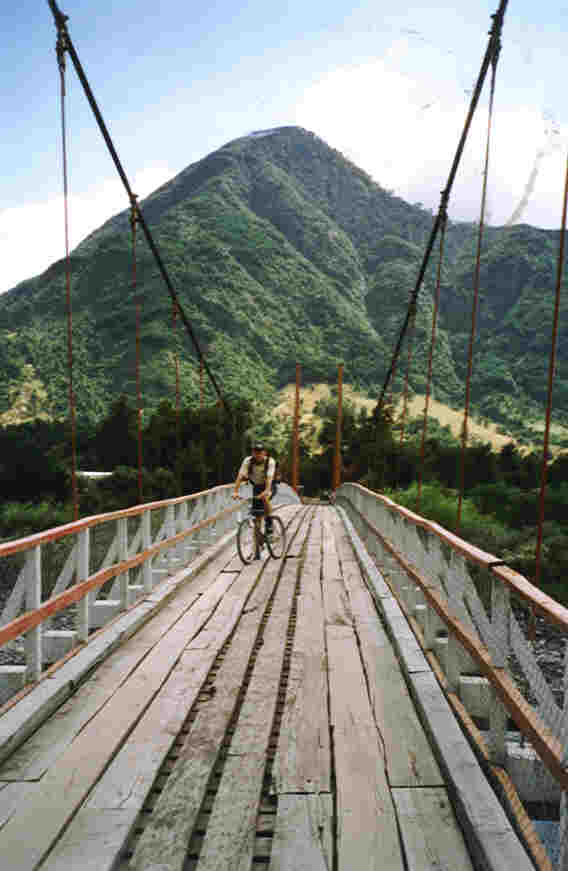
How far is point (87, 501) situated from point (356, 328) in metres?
99.8

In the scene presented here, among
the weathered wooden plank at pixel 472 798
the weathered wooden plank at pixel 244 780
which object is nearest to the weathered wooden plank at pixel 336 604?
the weathered wooden plank at pixel 244 780

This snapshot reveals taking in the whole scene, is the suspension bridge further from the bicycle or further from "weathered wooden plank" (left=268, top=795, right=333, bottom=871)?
the bicycle

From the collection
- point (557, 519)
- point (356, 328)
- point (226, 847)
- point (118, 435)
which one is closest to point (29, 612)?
point (226, 847)

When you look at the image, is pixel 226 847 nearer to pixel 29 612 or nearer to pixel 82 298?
pixel 29 612

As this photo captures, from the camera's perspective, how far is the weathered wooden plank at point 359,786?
274 cm

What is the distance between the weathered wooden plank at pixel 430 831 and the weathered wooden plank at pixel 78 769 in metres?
1.34

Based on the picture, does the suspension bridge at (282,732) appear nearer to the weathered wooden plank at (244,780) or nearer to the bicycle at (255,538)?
the weathered wooden plank at (244,780)

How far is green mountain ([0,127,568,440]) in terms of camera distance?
353 feet

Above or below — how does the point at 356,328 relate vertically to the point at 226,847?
above

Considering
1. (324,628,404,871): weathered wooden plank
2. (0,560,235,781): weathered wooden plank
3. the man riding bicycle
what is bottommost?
(0,560,235,781): weathered wooden plank

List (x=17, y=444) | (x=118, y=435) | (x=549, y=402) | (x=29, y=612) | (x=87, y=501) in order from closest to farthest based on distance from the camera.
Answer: (x=29, y=612) < (x=549, y=402) < (x=87, y=501) < (x=17, y=444) < (x=118, y=435)

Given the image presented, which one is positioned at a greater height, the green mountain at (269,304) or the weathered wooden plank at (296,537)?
the green mountain at (269,304)

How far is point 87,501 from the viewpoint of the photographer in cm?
4184

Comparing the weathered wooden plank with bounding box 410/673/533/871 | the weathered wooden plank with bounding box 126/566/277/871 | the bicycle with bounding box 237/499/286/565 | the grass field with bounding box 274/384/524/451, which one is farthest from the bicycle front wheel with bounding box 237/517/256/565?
the grass field with bounding box 274/384/524/451
